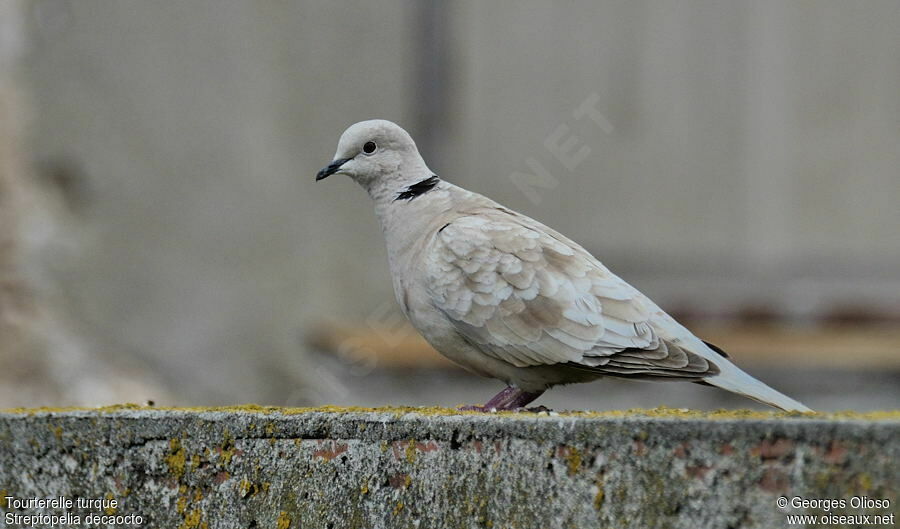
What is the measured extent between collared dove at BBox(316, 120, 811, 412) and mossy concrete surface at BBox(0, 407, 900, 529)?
2.92 ft

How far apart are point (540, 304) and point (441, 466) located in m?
1.19

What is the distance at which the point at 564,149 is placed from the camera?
870 cm

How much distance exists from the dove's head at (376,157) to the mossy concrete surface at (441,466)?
4.87 feet

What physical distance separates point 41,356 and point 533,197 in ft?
10.7

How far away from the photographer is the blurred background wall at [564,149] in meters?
8.33

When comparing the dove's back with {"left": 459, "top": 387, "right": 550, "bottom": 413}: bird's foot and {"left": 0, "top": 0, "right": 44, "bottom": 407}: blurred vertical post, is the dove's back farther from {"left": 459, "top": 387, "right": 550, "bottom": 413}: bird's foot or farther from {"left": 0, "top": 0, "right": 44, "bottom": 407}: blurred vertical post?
{"left": 0, "top": 0, "right": 44, "bottom": 407}: blurred vertical post

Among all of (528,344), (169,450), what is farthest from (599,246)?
(169,450)

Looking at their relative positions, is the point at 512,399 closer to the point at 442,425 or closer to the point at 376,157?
the point at 376,157

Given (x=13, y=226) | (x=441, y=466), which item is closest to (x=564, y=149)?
(x=13, y=226)

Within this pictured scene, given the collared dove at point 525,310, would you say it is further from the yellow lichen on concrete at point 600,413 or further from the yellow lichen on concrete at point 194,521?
the yellow lichen on concrete at point 194,521

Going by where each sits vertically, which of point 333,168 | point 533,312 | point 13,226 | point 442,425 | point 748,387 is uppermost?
point 13,226

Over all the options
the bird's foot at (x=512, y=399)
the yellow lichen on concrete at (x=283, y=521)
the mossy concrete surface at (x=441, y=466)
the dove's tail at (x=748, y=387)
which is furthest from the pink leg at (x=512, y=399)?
the yellow lichen on concrete at (x=283, y=521)

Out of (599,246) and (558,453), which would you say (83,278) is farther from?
(558,453)

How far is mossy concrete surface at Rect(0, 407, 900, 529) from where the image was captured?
98.7 inches
